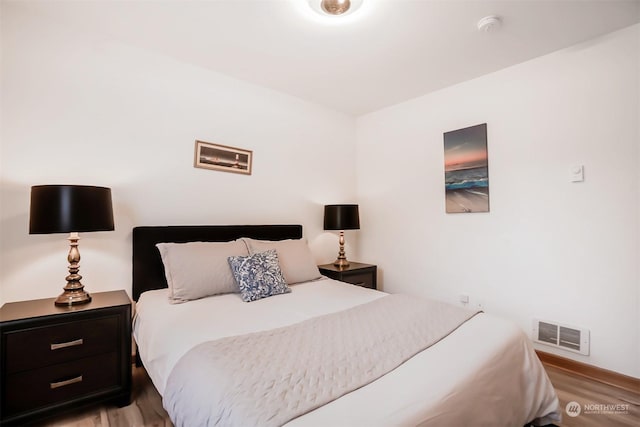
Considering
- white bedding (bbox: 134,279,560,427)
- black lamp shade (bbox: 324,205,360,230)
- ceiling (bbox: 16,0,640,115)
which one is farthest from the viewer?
black lamp shade (bbox: 324,205,360,230)

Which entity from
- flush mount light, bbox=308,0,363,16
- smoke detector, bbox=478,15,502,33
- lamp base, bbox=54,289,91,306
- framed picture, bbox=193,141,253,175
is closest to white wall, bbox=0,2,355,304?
framed picture, bbox=193,141,253,175

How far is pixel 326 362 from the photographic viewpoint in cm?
118

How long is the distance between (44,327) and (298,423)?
1.61 meters

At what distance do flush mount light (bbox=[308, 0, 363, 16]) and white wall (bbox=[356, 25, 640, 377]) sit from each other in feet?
5.26

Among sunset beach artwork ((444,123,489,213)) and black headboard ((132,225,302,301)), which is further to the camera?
sunset beach artwork ((444,123,489,213))

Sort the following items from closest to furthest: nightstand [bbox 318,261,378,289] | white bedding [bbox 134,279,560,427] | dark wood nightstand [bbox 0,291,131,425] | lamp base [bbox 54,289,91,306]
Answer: white bedding [bbox 134,279,560,427], dark wood nightstand [bbox 0,291,131,425], lamp base [bbox 54,289,91,306], nightstand [bbox 318,261,378,289]

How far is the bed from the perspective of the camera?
37.0 inches

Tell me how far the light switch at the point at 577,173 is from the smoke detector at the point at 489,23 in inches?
47.2

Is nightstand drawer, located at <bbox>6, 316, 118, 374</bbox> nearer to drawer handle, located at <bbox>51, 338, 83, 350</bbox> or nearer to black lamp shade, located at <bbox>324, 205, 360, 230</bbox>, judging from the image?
drawer handle, located at <bbox>51, 338, 83, 350</bbox>

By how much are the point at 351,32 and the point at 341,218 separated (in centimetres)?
180

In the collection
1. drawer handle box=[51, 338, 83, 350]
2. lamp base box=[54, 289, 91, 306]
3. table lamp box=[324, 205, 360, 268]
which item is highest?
table lamp box=[324, 205, 360, 268]

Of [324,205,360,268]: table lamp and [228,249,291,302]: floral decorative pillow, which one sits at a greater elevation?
[324,205,360,268]: table lamp

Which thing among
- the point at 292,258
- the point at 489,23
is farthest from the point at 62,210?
the point at 489,23

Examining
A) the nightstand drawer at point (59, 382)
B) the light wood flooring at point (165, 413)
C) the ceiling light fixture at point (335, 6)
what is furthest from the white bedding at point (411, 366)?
the ceiling light fixture at point (335, 6)
